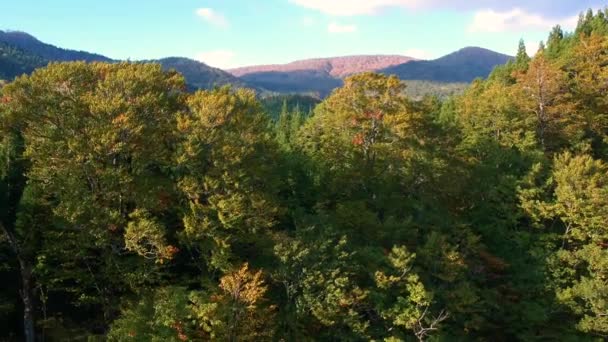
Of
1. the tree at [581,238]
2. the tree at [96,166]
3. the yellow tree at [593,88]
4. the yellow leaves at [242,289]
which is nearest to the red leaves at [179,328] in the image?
the yellow leaves at [242,289]

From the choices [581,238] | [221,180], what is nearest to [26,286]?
[221,180]

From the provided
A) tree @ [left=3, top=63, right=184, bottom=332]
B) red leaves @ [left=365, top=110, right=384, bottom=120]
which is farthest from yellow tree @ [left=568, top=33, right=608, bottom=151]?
tree @ [left=3, top=63, right=184, bottom=332]

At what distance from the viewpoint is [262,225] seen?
26.3m

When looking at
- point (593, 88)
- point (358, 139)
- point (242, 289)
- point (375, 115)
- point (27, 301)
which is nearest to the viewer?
point (242, 289)

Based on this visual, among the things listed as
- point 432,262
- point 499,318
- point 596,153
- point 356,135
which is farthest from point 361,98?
point 596,153

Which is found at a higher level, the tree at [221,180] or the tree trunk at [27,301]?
the tree at [221,180]

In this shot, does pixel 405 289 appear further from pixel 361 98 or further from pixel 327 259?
pixel 361 98

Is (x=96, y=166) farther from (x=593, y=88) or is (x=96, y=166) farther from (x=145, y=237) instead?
(x=593, y=88)

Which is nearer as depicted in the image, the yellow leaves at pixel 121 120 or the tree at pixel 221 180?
the yellow leaves at pixel 121 120

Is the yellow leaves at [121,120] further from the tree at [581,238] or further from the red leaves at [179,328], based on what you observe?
the tree at [581,238]

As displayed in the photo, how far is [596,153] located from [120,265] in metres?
40.2

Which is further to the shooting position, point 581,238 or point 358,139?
point 358,139

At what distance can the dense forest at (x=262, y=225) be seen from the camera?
2427 centimetres

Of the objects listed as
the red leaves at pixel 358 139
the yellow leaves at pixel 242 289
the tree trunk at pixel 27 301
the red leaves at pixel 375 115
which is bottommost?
the tree trunk at pixel 27 301
